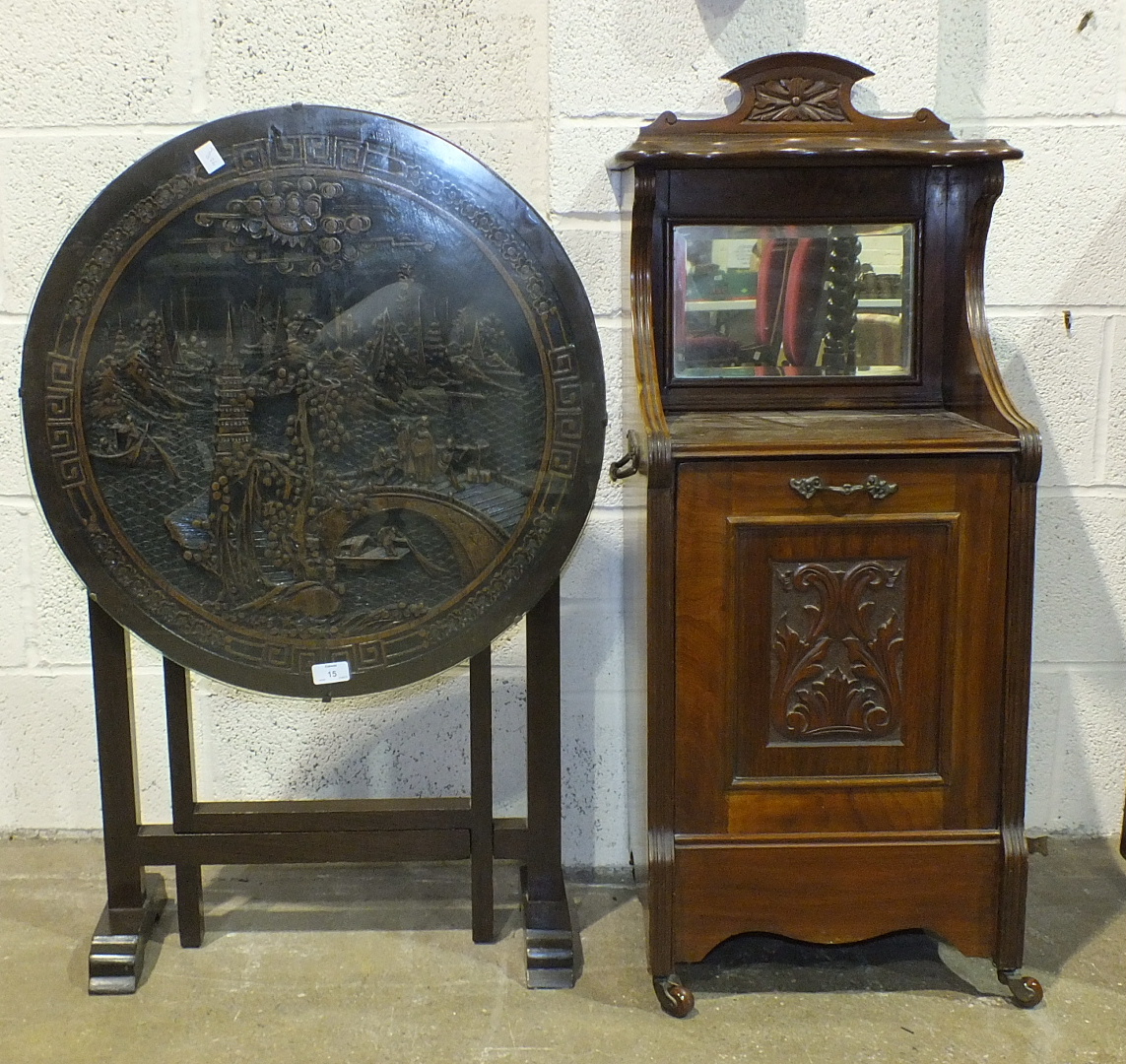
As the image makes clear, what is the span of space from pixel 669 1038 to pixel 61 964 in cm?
110

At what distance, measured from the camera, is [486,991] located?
2061mm

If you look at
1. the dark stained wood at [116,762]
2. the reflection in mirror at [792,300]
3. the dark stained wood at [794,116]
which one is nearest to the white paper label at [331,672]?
the dark stained wood at [116,762]

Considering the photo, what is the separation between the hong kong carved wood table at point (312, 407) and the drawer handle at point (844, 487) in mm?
360

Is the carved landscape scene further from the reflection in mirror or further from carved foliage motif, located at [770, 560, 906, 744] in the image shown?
carved foliage motif, located at [770, 560, 906, 744]

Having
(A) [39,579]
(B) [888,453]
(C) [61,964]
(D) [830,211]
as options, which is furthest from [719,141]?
(C) [61,964]

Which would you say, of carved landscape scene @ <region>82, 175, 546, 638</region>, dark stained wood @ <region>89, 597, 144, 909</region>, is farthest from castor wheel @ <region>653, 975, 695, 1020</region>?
dark stained wood @ <region>89, 597, 144, 909</region>

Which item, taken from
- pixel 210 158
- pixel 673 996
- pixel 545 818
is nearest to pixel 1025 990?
pixel 673 996

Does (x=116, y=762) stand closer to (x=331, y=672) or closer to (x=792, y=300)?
(x=331, y=672)

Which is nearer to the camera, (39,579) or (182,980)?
(182,980)

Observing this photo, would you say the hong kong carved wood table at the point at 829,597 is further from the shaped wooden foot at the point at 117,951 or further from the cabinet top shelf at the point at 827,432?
the shaped wooden foot at the point at 117,951

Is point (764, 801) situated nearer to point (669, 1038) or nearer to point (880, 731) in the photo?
point (880, 731)

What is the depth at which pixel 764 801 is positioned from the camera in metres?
1.95

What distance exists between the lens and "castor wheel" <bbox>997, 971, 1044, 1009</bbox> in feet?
6.48

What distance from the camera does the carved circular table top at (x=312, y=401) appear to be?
1.91 m
